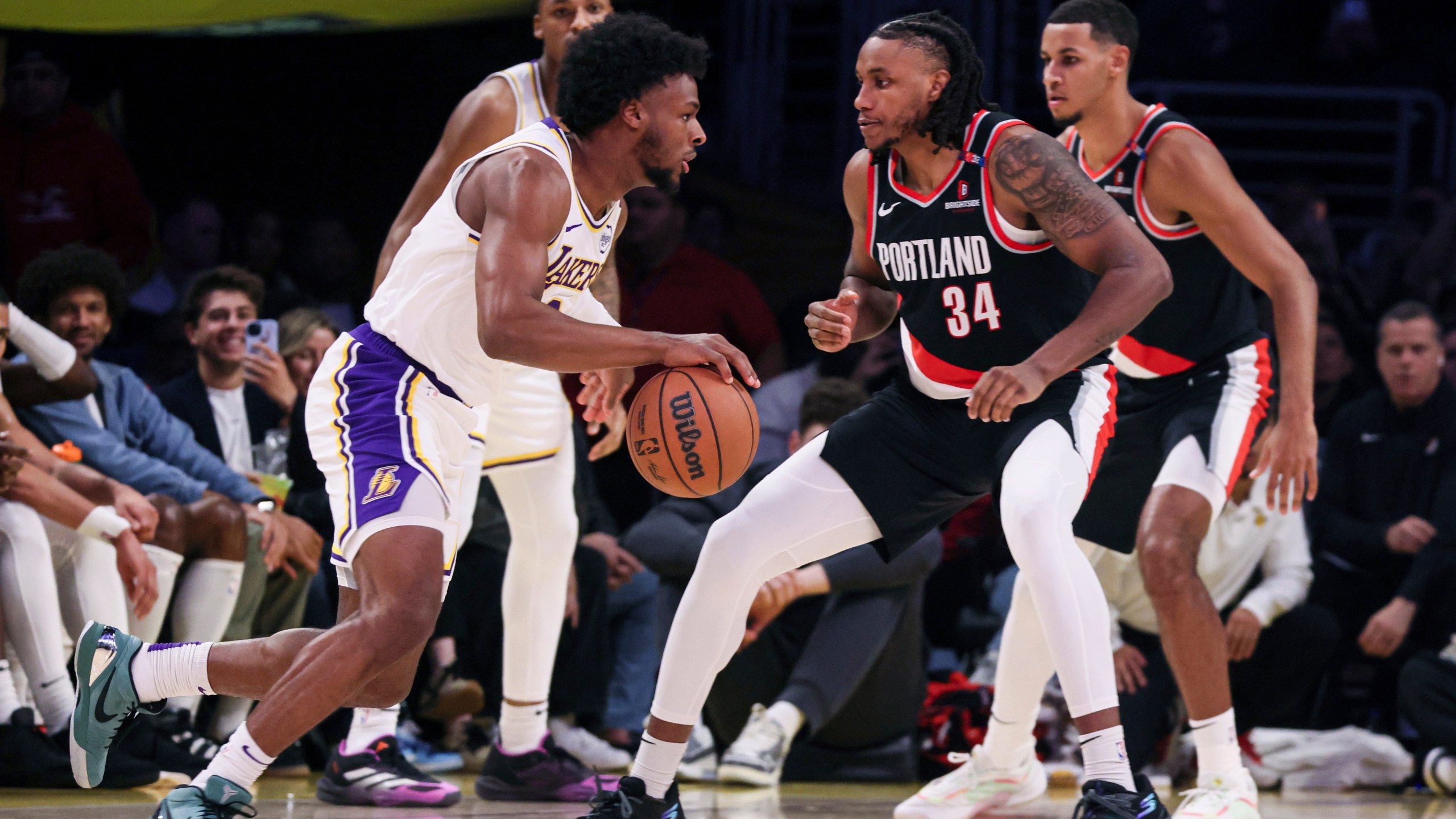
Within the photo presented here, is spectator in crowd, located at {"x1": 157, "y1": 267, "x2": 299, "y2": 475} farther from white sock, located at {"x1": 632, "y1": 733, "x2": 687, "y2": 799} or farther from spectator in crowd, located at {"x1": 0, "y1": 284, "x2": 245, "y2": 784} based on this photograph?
white sock, located at {"x1": 632, "y1": 733, "x2": 687, "y2": 799}

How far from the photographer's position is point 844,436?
4.01 m

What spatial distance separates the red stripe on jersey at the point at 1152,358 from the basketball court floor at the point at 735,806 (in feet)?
4.57

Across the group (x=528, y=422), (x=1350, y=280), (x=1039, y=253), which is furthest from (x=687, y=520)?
(x=1350, y=280)

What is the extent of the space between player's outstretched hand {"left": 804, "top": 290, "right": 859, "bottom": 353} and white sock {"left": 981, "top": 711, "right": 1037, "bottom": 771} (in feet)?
4.05

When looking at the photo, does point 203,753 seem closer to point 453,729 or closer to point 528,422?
point 453,729

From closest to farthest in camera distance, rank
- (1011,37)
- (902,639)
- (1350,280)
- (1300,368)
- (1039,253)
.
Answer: (1039,253) → (1300,368) → (902,639) → (1350,280) → (1011,37)

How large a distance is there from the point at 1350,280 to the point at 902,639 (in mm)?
3742

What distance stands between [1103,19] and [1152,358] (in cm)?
105

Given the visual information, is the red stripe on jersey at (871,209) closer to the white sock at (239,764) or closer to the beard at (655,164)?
the beard at (655,164)

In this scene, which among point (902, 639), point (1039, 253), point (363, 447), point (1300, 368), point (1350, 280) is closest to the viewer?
point (363, 447)

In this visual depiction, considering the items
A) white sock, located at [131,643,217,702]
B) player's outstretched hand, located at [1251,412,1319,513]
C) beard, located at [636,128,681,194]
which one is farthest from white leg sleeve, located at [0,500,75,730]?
player's outstretched hand, located at [1251,412,1319,513]

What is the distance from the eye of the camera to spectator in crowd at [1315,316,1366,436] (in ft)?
24.1

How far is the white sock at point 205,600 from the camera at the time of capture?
5.32m

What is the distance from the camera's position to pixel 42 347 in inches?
207
